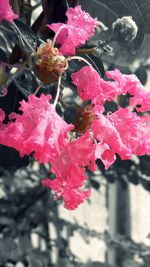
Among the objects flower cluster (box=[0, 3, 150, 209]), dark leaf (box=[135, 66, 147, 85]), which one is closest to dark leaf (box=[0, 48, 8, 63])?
flower cluster (box=[0, 3, 150, 209])

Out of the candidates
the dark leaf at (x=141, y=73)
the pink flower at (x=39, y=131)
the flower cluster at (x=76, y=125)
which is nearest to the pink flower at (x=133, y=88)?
the flower cluster at (x=76, y=125)

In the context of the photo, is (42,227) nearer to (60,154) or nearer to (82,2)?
(82,2)

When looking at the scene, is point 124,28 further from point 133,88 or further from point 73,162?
point 73,162

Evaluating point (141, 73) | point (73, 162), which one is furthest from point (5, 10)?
point (141, 73)

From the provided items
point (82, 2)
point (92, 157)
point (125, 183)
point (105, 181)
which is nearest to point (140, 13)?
point (82, 2)

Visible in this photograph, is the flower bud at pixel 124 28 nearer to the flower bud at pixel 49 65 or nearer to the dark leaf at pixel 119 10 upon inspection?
the dark leaf at pixel 119 10
